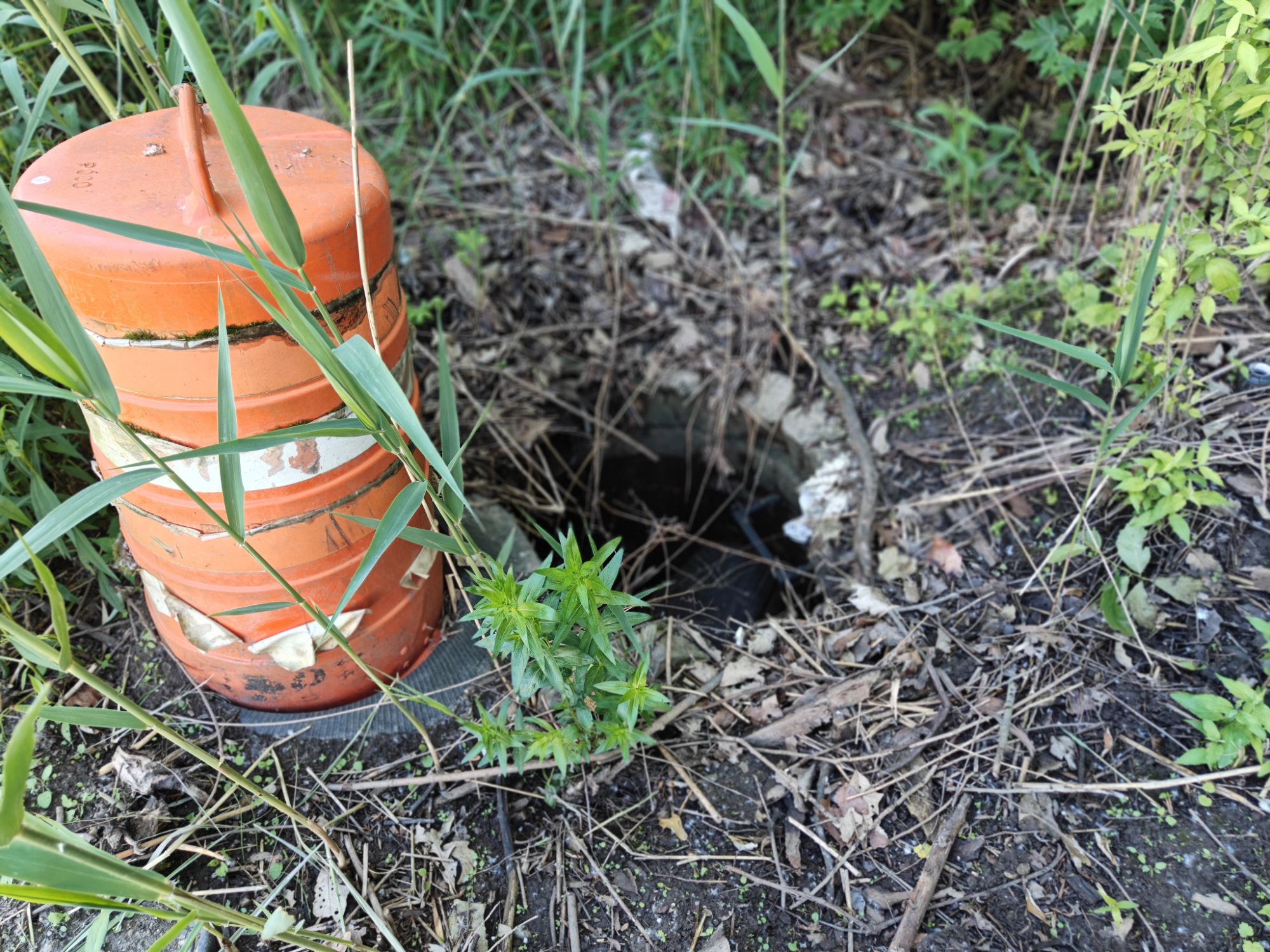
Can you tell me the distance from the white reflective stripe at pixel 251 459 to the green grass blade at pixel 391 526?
0.77ft

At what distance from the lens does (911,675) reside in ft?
5.81

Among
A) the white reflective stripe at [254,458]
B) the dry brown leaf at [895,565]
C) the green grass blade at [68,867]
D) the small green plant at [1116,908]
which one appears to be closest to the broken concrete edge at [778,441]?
the dry brown leaf at [895,565]

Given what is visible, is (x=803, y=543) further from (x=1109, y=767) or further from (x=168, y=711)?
(x=168, y=711)

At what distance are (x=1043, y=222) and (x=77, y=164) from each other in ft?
7.92

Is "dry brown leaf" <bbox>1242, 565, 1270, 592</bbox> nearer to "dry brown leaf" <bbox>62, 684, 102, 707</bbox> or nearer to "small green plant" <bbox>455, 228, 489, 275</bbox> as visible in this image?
"small green plant" <bbox>455, 228, 489, 275</bbox>

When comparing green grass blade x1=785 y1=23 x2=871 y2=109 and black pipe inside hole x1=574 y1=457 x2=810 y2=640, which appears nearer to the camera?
green grass blade x1=785 y1=23 x2=871 y2=109

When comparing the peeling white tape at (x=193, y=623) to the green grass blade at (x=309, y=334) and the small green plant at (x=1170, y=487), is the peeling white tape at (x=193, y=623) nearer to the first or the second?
the green grass blade at (x=309, y=334)

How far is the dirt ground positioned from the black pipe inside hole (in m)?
0.02

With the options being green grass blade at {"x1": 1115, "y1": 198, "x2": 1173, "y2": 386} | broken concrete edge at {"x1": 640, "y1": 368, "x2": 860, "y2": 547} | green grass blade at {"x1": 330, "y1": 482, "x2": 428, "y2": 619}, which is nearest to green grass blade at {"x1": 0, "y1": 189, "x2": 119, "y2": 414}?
green grass blade at {"x1": 330, "y1": 482, "x2": 428, "y2": 619}

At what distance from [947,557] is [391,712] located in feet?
4.22

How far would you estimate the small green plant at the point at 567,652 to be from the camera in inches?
50.1

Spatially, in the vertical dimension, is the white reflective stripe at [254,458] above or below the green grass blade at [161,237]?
below

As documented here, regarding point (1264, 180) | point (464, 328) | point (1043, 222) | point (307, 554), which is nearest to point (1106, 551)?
point (1264, 180)

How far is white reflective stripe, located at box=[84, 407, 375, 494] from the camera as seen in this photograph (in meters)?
1.36
